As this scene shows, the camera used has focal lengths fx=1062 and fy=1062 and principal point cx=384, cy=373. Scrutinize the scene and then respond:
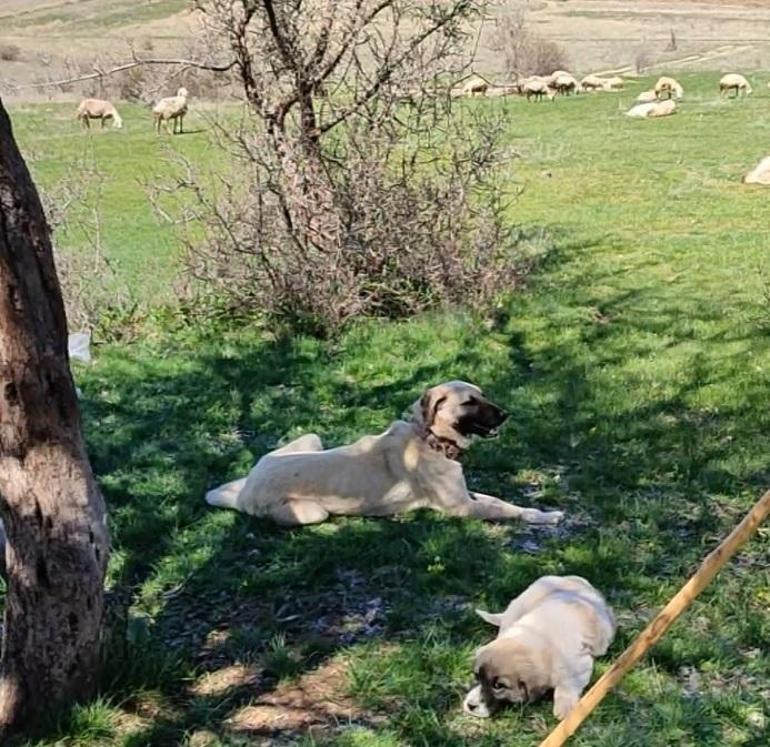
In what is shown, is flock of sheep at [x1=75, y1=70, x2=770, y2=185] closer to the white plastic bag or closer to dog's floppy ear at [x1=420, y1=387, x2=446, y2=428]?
the white plastic bag

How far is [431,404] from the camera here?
557cm

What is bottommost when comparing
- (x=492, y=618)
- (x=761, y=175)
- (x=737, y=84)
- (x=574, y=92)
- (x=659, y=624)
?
(x=574, y=92)

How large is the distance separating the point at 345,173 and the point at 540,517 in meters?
5.22

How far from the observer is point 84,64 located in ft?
36.2

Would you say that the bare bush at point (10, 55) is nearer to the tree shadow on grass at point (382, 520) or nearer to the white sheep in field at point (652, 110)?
the white sheep in field at point (652, 110)

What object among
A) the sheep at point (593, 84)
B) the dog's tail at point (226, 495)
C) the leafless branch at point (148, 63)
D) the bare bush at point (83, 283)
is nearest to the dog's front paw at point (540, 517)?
the dog's tail at point (226, 495)

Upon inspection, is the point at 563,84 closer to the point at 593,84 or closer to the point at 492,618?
the point at 593,84

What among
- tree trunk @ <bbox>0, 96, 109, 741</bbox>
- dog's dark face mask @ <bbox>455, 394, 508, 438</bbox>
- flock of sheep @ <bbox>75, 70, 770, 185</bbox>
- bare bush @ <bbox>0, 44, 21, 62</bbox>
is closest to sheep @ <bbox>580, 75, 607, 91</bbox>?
flock of sheep @ <bbox>75, 70, 770, 185</bbox>

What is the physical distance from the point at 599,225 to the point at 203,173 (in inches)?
254

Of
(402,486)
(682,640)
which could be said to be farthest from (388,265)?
(682,640)

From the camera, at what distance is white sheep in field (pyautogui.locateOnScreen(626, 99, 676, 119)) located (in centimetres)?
2964

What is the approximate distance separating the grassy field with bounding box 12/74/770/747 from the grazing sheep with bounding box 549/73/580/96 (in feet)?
89.8

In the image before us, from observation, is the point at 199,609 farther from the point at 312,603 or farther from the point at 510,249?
the point at 510,249

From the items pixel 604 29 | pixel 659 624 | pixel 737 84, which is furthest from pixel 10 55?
pixel 604 29
